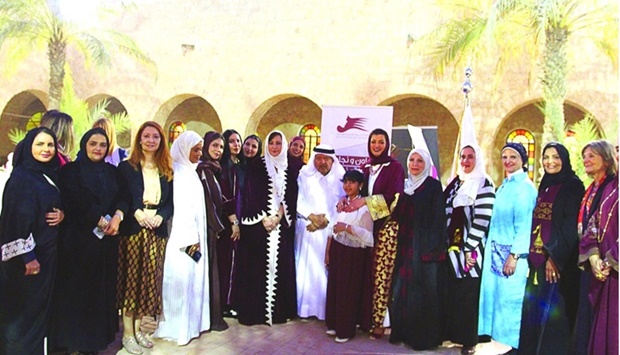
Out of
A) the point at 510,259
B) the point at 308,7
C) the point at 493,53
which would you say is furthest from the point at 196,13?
the point at 510,259

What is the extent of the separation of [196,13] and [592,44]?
1020 cm

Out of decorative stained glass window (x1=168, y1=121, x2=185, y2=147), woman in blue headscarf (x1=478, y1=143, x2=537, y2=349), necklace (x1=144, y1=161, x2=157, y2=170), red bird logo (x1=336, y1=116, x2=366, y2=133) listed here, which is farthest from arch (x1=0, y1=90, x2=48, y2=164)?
woman in blue headscarf (x1=478, y1=143, x2=537, y2=349)

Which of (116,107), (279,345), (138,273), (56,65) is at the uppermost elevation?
(56,65)

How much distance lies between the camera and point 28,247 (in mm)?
3283

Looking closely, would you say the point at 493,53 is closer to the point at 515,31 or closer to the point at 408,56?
the point at 515,31

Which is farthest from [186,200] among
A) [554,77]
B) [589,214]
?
[554,77]

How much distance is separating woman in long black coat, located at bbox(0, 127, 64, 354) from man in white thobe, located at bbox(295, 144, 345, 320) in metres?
2.30

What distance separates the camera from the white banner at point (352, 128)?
613 cm

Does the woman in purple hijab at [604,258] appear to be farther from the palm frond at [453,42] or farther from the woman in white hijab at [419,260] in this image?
the palm frond at [453,42]

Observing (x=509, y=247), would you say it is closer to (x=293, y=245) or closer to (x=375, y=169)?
(x=375, y=169)

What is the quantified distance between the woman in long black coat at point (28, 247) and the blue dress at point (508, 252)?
333 cm

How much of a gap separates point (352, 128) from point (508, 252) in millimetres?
2719

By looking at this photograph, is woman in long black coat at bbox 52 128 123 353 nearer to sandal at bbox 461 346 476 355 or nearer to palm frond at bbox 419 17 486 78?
sandal at bbox 461 346 476 355

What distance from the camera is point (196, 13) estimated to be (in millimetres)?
14703
